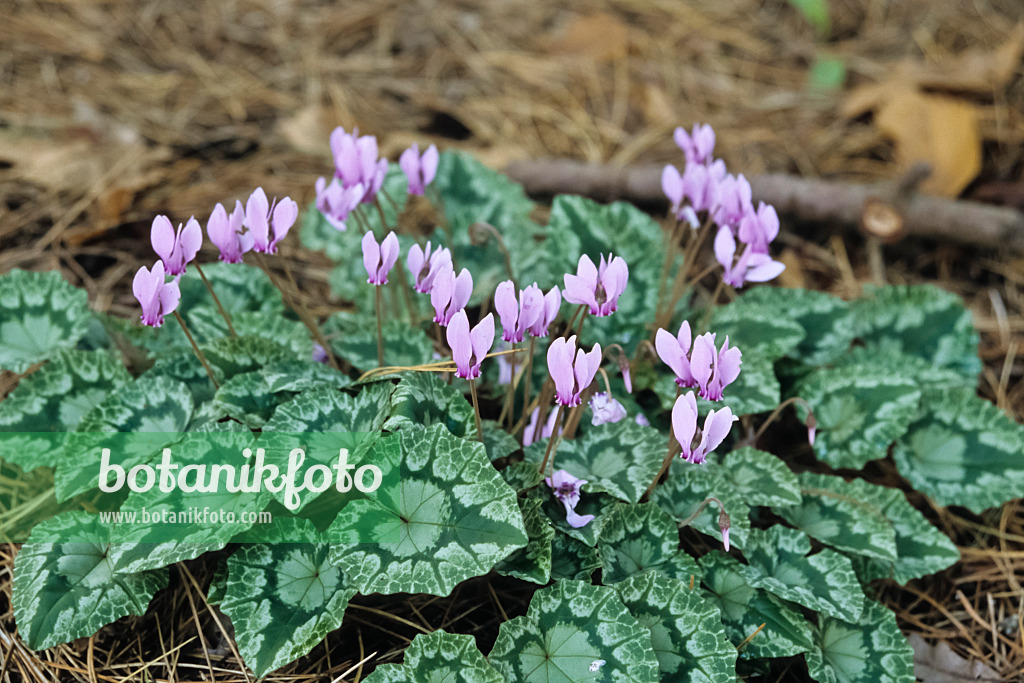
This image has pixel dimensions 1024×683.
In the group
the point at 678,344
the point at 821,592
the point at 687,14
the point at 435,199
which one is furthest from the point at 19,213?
the point at 687,14

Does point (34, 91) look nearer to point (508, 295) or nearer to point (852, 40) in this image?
point (508, 295)

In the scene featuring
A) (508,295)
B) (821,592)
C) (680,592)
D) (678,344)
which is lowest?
(821,592)

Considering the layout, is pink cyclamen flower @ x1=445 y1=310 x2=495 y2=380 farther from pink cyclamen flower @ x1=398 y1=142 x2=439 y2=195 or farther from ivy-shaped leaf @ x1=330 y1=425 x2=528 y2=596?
pink cyclamen flower @ x1=398 y1=142 x2=439 y2=195

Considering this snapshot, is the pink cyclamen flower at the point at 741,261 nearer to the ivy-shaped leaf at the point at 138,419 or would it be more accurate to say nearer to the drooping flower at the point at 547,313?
the drooping flower at the point at 547,313

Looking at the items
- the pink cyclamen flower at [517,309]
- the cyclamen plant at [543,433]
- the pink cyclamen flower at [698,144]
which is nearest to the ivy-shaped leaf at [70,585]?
the cyclamen plant at [543,433]

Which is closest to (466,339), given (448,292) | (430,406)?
(448,292)

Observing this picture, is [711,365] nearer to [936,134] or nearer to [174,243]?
[174,243]
